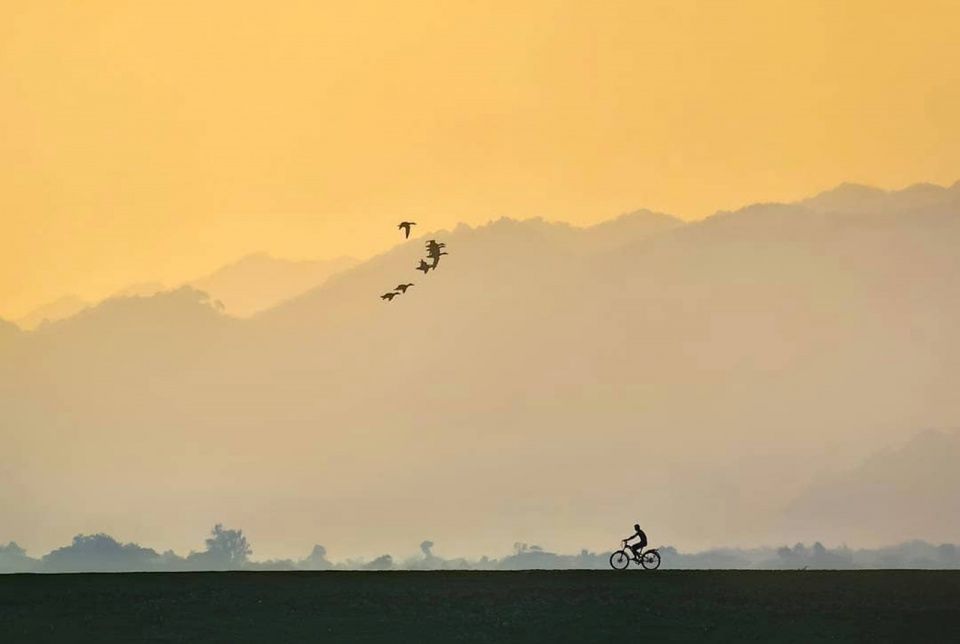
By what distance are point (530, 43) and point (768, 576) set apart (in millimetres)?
7920

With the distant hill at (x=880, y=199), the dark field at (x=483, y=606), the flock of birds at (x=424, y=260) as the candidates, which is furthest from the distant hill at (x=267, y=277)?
the distant hill at (x=880, y=199)

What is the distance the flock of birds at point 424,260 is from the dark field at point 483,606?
3.83m

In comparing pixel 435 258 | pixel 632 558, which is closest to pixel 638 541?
pixel 632 558

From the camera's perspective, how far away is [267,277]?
752 inches

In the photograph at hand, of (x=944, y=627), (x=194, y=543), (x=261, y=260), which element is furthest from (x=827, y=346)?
(x=194, y=543)

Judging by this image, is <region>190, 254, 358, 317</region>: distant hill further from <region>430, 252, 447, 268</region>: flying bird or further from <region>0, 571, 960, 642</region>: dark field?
<region>0, 571, 960, 642</region>: dark field

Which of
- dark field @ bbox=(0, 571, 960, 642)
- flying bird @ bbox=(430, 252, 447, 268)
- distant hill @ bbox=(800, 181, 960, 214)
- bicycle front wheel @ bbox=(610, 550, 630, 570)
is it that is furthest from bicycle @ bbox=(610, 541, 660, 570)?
distant hill @ bbox=(800, 181, 960, 214)

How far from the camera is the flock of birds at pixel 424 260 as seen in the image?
62.0 feet

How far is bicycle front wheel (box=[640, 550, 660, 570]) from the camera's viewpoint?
18281 millimetres

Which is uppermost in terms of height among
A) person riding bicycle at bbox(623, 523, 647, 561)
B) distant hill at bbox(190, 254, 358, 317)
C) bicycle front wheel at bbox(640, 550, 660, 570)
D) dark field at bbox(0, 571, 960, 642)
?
distant hill at bbox(190, 254, 358, 317)

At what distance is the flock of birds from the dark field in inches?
151

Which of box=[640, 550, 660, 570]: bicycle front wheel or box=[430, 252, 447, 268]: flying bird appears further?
box=[430, 252, 447, 268]: flying bird

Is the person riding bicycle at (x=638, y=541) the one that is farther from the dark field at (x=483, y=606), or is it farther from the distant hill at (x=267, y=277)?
the distant hill at (x=267, y=277)

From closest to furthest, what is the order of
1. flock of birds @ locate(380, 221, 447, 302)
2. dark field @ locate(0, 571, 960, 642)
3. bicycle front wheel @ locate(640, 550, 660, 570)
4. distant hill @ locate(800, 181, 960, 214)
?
dark field @ locate(0, 571, 960, 642) → bicycle front wheel @ locate(640, 550, 660, 570) → distant hill @ locate(800, 181, 960, 214) → flock of birds @ locate(380, 221, 447, 302)
